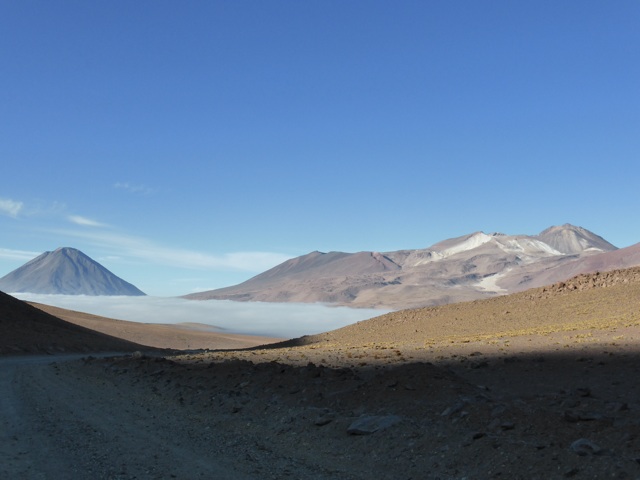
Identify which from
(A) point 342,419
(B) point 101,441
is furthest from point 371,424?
(B) point 101,441

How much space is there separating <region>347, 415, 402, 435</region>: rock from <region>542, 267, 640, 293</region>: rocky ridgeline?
45.3 metres

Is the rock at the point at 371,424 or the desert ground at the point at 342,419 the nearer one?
the desert ground at the point at 342,419

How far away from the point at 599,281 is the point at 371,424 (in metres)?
47.8

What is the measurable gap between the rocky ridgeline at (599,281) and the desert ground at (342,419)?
98.9 ft

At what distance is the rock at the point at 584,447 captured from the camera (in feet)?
26.7

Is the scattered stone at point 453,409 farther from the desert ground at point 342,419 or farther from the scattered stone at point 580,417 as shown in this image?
the scattered stone at point 580,417

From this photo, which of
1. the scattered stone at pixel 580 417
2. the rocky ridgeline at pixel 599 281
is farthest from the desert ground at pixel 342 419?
the rocky ridgeline at pixel 599 281

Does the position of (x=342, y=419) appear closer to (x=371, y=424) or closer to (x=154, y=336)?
(x=371, y=424)

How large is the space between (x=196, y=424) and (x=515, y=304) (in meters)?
43.6

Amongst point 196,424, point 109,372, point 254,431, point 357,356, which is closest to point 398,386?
point 254,431

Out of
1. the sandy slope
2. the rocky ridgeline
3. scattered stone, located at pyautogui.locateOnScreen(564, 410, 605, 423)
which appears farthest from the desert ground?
the sandy slope

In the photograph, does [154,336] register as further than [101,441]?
Yes

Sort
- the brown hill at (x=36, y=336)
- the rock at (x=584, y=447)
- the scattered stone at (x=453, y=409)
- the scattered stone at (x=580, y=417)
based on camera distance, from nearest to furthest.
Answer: the rock at (x=584, y=447)
the scattered stone at (x=580, y=417)
the scattered stone at (x=453, y=409)
the brown hill at (x=36, y=336)

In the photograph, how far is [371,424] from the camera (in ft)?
34.9
